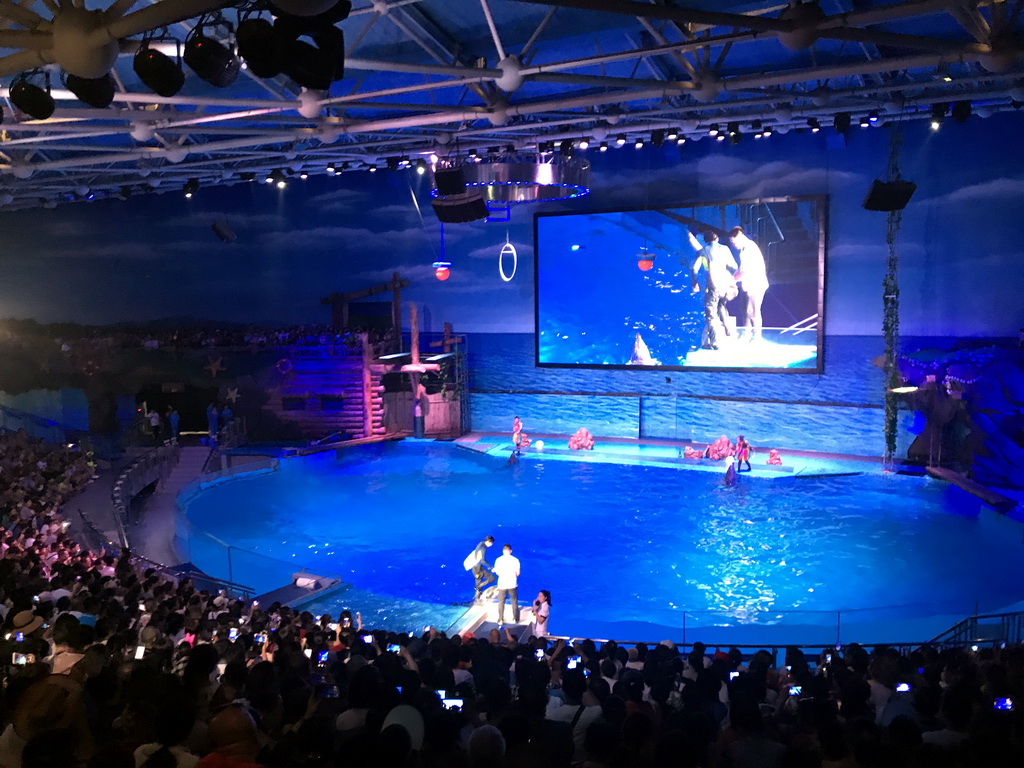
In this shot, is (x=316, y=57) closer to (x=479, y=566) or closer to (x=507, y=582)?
(x=507, y=582)

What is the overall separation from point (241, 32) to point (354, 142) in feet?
51.7

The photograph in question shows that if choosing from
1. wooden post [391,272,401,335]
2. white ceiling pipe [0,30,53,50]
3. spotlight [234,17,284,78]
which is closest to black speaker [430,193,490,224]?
wooden post [391,272,401,335]

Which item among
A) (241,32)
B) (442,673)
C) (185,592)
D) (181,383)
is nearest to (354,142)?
(181,383)

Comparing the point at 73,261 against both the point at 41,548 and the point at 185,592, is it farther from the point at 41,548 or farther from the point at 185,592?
the point at 185,592

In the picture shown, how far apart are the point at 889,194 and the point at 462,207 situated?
8.72 meters

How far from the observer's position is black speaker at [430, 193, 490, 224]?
Answer: 707 inches

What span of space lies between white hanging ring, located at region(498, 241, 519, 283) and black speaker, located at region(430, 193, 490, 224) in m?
6.84

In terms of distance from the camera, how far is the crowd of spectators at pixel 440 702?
3482 millimetres

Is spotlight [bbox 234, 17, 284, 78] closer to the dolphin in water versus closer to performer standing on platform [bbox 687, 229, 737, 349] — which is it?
performer standing on platform [bbox 687, 229, 737, 349]

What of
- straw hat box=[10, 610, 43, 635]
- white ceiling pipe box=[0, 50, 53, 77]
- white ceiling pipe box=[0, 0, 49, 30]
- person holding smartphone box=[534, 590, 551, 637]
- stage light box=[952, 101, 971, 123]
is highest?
stage light box=[952, 101, 971, 123]

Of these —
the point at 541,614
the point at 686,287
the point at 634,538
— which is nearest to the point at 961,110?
the point at 686,287

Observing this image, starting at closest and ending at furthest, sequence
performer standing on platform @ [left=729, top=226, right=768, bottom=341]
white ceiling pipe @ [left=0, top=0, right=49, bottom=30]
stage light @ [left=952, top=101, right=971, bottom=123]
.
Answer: white ceiling pipe @ [left=0, top=0, right=49, bottom=30]
stage light @ [left=952, top=101, right=971, bottom=123]
performer standing on platform @ [left=729, top=226, right=768, bottom=341]

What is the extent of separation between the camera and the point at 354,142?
65.9 ft

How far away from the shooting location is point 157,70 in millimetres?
5914
